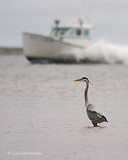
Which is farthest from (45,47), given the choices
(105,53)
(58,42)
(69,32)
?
(105,53)

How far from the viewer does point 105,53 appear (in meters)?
50.9

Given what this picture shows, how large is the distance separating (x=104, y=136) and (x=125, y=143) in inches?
27.7

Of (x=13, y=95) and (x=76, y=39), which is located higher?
(x=76, y=39)

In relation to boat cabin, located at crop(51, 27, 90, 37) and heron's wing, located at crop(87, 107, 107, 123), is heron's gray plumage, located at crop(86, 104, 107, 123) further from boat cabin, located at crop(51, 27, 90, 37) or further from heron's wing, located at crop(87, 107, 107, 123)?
boat cabin, located at crop(51, 27, 90, 37)

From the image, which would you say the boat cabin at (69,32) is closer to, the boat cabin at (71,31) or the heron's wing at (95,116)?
the boat cabin at (71,31)

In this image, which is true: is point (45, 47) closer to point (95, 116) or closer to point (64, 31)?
point (64, 31)

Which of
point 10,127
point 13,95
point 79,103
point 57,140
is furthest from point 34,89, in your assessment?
point 57,140

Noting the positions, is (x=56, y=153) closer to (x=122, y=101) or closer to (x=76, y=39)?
(x=122, y=101)

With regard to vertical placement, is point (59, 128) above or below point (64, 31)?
below

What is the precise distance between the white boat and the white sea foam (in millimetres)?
1171

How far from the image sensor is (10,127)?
10.2m

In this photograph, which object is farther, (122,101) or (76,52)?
(76,52)

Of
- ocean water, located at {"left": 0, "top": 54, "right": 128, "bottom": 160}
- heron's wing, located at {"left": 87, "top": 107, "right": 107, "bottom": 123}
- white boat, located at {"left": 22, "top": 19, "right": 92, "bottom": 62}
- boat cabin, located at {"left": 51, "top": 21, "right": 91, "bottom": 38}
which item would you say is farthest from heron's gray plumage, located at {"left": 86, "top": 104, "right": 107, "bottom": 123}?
boat cabin, located at {"left": 51, "top": 21, "right": 91, "bottom": 38}

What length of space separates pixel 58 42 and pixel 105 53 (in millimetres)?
6806
